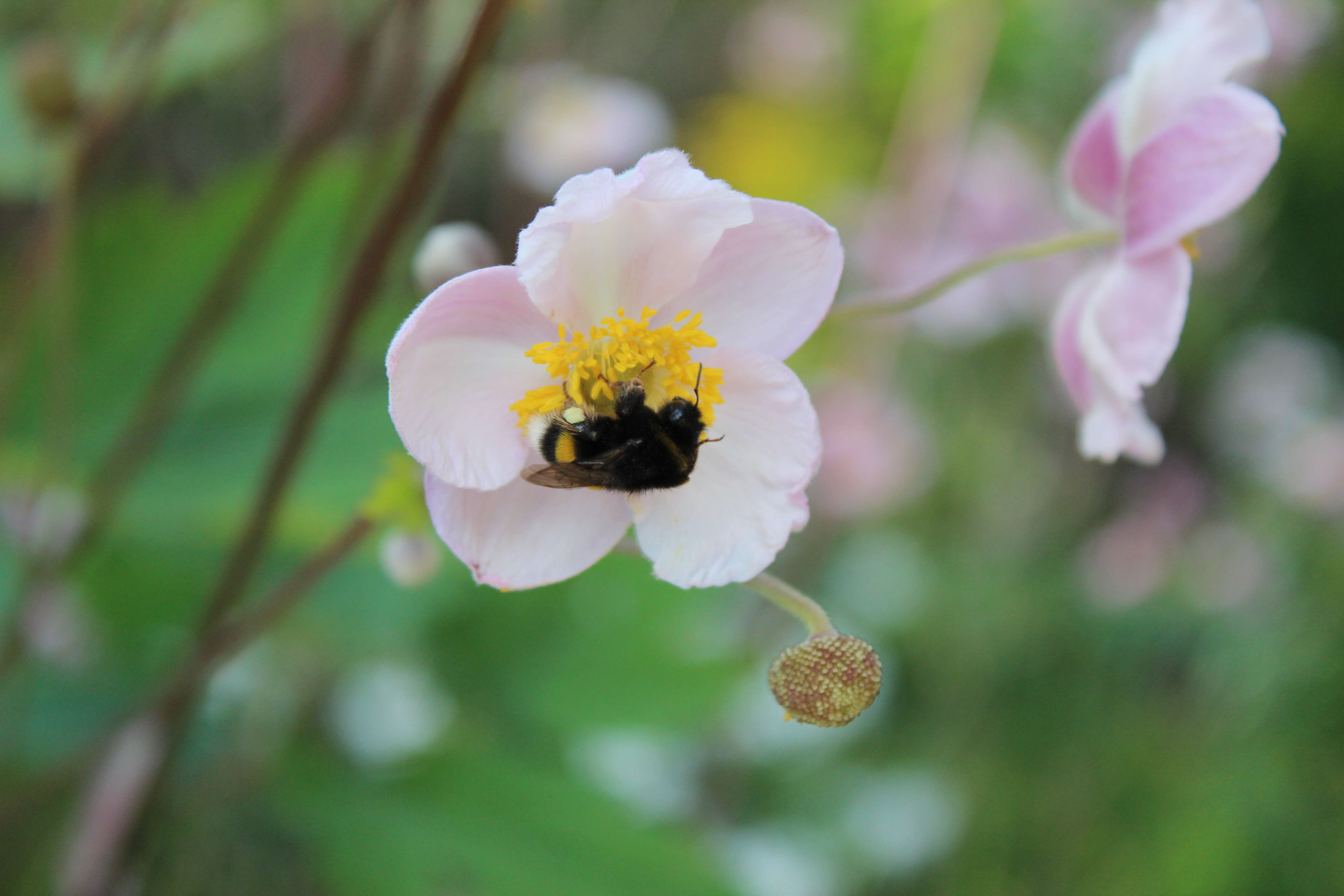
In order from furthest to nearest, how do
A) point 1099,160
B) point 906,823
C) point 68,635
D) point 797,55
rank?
point 797,55
point 906,823
point 68,635
point 1099,160

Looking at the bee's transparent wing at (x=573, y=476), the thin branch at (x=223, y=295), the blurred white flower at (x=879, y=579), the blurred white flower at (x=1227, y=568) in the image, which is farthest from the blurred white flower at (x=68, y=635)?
the blurred white flower at (x=1227, y=568)

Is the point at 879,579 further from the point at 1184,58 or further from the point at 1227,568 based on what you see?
the point at 1184,58

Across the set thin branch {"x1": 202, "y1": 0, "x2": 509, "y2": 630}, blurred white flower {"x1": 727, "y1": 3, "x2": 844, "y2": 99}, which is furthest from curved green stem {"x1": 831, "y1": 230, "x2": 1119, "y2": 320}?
blurred white flower {"x1": 727, "y1": 3, "x2": 844, "y2": 99}

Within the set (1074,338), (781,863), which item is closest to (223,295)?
(1074,338)

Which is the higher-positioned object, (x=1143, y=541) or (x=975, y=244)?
(x=975, y=244)

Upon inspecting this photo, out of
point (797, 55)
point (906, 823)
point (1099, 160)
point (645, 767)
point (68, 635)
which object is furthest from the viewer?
point (797, 55)

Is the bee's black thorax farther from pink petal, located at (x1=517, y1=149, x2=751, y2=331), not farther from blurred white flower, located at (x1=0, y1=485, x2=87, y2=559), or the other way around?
blurred white flower, located at (x1=0, y1=485, x2=87, y2=559)
